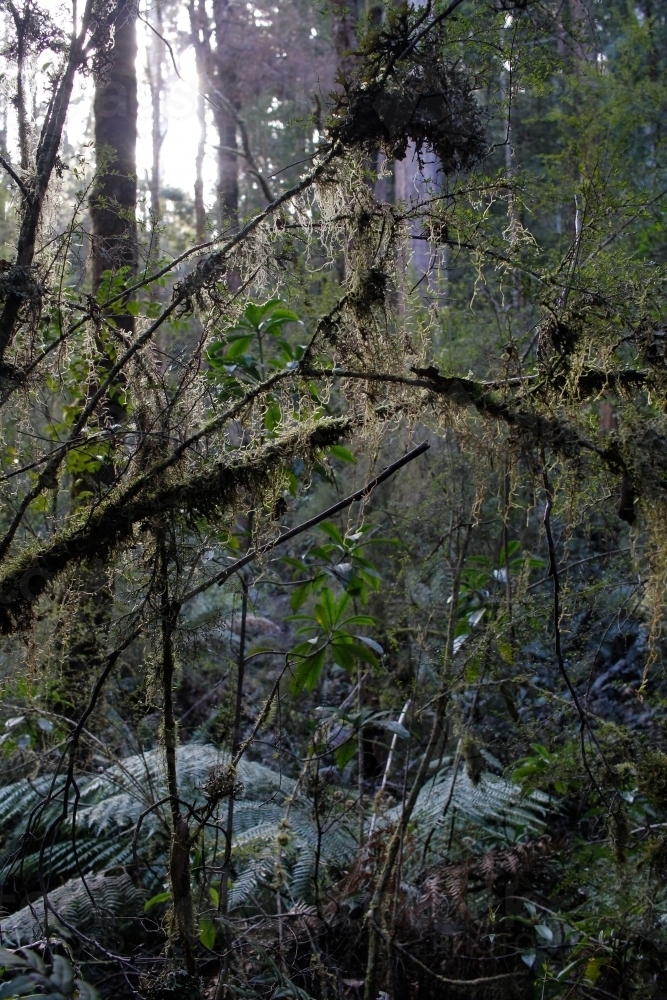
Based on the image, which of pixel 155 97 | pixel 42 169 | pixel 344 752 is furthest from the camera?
pixel 155 97

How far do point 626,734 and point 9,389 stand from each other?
247 centimetres

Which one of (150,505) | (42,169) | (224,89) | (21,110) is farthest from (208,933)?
(224,89)

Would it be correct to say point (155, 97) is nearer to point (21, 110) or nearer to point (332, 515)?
point (21, 110)

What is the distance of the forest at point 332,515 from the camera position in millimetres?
1946

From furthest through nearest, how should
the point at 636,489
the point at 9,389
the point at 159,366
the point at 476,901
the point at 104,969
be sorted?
the point at 476,901, the point at 104,969, the point at 159,366, the point at 9,389, the point at 636,489

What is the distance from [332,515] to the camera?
3061 mm

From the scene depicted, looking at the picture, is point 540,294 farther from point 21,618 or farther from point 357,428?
point 21,618

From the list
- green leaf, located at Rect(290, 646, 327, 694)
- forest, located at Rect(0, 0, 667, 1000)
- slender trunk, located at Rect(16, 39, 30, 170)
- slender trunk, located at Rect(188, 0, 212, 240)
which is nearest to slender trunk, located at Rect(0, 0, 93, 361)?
forest, located at Rect(0, 0, 667, 1000)

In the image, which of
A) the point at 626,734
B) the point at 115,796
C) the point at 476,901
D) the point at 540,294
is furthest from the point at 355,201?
the point at 115,796

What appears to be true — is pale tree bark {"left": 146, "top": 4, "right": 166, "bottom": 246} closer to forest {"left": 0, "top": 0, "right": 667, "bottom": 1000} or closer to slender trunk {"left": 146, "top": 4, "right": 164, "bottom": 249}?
slender trunk {"left": 146, "top": 4, "right": 164, "bottom": 249}

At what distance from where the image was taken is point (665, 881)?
254 cm

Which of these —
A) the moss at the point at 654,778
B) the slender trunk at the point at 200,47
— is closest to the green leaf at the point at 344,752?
the moss at the point at 654,778

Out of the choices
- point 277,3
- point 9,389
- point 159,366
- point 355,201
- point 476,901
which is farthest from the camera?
point 277,3

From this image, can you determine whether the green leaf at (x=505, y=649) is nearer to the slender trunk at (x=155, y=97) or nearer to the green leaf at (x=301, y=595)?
the green leaf at (x=301, y=595)
